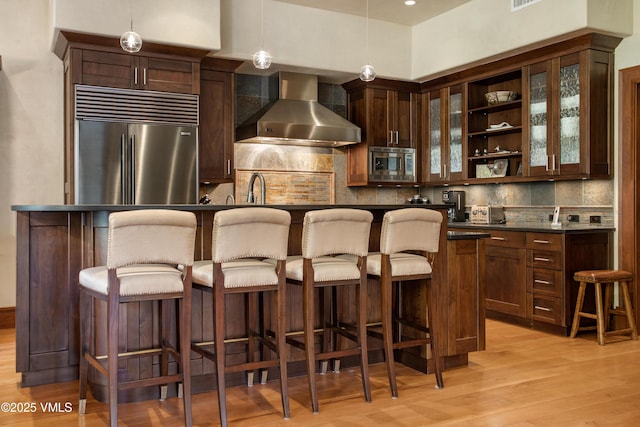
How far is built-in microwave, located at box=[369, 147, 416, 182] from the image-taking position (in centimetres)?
657

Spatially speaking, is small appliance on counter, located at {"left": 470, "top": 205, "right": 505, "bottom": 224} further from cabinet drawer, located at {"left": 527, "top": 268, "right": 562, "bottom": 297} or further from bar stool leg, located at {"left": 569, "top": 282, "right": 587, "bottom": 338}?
Result: bar stool leg, located at {"left": 569, "top": 282, "right": 587, "bottom": 338}

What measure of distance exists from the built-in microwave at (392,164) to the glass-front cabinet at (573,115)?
5.57 feet

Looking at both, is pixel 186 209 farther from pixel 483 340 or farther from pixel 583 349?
pixel 583 349

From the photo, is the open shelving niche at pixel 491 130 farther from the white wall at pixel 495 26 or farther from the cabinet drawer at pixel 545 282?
the cabinet drawer at pixel 545 282

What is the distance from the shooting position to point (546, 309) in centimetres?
499

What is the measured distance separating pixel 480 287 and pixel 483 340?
366 millimetres

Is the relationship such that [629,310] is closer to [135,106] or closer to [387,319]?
[387,319]

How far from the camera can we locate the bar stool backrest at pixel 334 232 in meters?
3.11

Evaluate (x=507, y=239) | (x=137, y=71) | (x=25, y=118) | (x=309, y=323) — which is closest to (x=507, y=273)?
(x=507, y=239)

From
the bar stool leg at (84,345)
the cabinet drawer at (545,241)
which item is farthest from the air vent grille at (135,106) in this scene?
the cabinet drawer at (545,241)

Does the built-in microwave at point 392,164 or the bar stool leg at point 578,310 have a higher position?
the built-in microwave at point 392,164

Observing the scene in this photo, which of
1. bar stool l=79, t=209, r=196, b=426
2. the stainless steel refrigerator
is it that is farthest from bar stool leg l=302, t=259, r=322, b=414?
the stainless steel refrigerator

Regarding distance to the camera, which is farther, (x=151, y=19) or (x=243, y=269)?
(x=151, y=19)

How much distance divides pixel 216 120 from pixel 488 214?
2.99 metres
